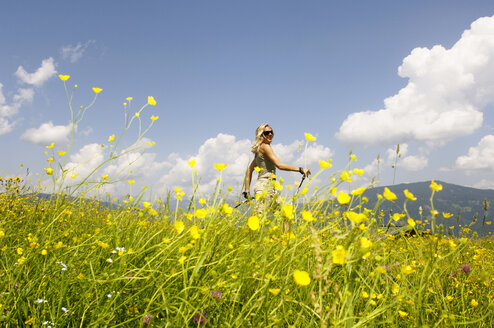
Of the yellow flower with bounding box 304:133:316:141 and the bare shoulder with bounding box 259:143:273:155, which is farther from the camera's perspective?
the bare shoulder with bounding box 259:143:273:155

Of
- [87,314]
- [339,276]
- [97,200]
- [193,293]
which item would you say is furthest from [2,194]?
[339,276]

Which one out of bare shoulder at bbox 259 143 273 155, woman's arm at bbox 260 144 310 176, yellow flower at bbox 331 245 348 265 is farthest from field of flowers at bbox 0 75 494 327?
bare shoulder at bbox 259 143 273 155

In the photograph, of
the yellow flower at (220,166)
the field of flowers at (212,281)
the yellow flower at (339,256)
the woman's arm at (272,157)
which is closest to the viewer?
the yellow flower at (339,256)

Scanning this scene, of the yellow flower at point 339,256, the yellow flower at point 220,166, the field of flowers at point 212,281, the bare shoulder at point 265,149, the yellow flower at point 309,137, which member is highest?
the bare shoulder at point 265,149

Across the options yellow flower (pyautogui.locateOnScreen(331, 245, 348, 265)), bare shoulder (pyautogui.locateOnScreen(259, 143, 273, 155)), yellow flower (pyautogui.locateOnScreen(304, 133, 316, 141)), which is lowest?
yellow flower (pyautogui.locateOnScreen(331, 245, 348, 265))

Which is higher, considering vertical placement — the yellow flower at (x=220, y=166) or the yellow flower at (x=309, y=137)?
the yellow flower at (x=309, y=137)

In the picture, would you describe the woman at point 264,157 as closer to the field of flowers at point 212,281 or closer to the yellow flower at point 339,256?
the field of flowers at point 212,281

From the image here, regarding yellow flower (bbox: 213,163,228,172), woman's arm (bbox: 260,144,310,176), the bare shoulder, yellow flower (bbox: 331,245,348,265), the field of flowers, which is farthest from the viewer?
the bare shoulder

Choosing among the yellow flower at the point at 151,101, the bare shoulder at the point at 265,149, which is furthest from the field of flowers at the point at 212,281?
the bare shoulder at the point at 265,149

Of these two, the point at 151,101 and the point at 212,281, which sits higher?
the point at 151,101

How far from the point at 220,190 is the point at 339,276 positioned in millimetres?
899

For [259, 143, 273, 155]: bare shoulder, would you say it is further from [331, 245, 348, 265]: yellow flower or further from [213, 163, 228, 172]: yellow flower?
[331, 245, 348, 265]: yellow flower

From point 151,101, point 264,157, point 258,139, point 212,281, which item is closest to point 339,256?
point 212,281

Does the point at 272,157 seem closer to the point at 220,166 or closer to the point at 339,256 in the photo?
the point at 220,166
